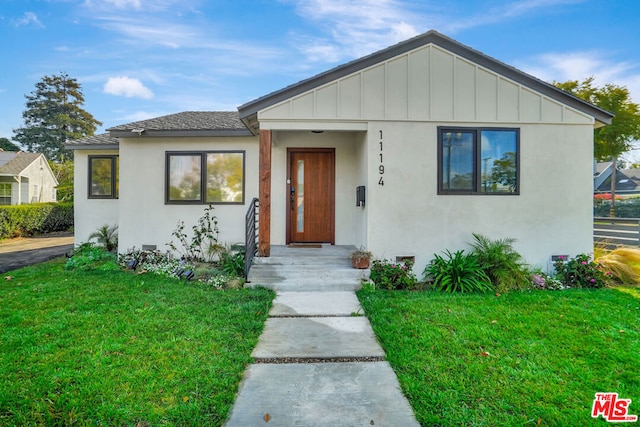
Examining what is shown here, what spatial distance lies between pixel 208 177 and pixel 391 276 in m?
4.77

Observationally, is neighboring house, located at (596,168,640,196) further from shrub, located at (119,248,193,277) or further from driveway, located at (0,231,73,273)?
driveway, located at (0,231,73,273)

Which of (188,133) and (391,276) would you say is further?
(188,133)

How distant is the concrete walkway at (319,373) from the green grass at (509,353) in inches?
6.8

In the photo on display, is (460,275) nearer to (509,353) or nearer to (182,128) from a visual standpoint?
(509,353)

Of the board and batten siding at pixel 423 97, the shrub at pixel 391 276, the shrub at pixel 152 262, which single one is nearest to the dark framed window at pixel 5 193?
the shrub at pixel 152 262

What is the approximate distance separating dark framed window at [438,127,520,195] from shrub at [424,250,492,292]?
4.33 ft

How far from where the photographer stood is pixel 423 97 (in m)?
5.88

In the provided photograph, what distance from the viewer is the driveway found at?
8.03m

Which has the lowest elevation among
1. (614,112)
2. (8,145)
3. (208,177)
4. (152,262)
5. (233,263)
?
(152,262)

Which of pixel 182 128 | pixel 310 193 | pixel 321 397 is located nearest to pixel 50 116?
pixel 182 128

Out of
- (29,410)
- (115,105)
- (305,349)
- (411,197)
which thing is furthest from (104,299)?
(115,105)

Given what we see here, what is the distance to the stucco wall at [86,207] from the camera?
8297 millimetres

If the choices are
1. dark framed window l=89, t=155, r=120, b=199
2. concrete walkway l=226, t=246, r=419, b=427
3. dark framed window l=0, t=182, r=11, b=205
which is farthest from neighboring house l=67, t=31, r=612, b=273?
dark framed window l=0, t=182, r=11, b=205

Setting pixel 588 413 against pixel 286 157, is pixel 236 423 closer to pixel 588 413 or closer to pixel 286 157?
pixel 588 413
